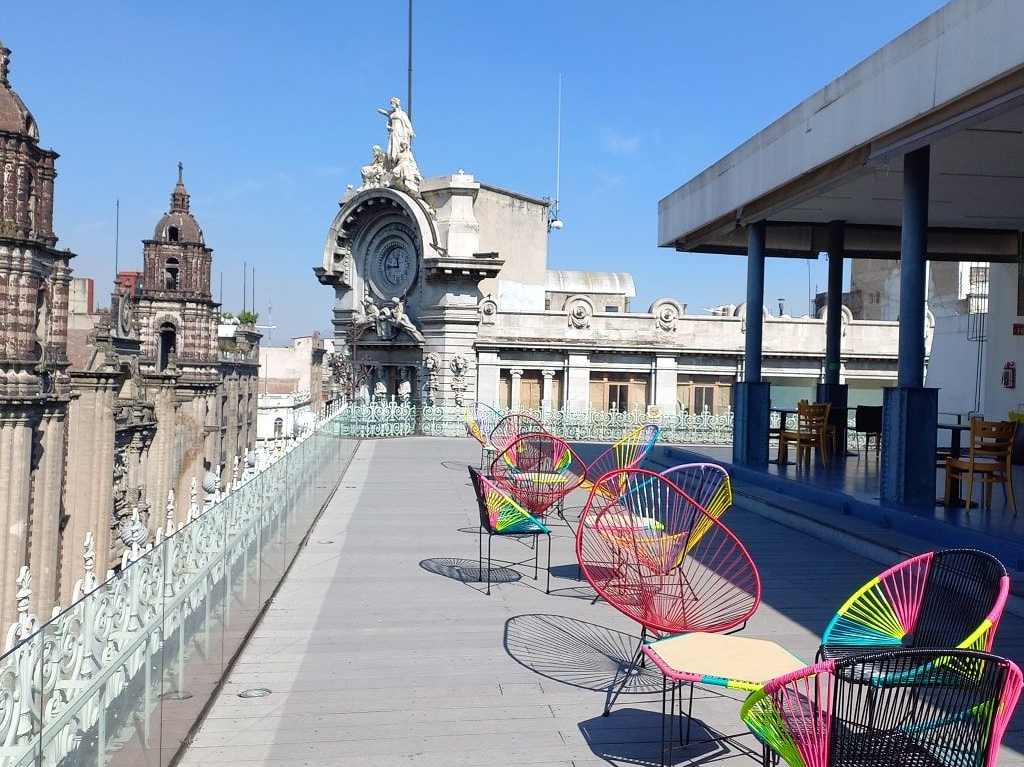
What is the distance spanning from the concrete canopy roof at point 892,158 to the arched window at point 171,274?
64.2 metres

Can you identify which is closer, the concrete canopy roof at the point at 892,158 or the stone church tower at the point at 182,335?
the concrete canopy roof at the point at 892,158

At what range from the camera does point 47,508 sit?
4566 centimetres

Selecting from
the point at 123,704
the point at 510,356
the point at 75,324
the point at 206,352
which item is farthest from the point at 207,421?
the point at 123,704

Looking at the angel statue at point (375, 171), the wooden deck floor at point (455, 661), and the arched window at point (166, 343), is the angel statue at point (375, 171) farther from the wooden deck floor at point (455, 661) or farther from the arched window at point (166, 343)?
the arched window at point (166, 343)

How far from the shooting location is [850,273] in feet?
132

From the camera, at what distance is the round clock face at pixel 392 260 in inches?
1171

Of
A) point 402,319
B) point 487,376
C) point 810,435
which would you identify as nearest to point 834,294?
point 810,435

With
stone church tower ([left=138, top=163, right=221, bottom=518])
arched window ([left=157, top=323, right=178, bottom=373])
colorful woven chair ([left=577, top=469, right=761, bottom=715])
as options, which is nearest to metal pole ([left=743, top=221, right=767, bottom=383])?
colorful woven chair ([left=577, top=469, right=761, bottom=715])

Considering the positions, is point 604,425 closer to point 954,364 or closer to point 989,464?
point 954,364

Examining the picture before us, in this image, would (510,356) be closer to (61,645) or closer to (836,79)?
(836,79)

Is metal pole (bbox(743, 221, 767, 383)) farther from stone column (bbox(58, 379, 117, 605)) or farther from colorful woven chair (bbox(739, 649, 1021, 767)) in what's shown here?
stone column (bbox(58, 379, 117, 605))

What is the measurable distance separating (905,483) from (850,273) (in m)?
33.3

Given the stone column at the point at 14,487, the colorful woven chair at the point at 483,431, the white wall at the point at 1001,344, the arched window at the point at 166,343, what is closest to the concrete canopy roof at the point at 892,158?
the white wall at the point at 1001,344

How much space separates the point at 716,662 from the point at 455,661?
197cm
